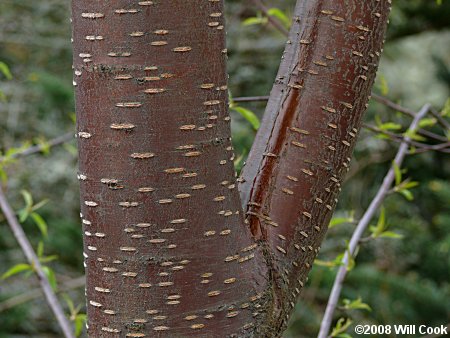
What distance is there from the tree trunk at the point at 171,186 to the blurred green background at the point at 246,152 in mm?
1705

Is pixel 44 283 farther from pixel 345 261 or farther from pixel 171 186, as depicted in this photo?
pixel 171 186

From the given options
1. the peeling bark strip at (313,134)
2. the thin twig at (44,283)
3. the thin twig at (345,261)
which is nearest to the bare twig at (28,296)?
the thin twig at (44,283)

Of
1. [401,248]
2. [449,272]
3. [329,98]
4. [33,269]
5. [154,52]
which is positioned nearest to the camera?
[154,52]

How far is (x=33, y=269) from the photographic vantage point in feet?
4.18

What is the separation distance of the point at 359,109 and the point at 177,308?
34 centimetres

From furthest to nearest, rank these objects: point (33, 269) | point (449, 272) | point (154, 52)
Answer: point (449, 272), point (33, 269), point (154, 52)

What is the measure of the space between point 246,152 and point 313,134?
1.89 meters

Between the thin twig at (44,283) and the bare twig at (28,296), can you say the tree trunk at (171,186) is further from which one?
the bare twig at (28,296)

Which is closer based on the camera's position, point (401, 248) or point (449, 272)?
point (449, 272)

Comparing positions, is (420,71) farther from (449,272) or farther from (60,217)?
(60,217)

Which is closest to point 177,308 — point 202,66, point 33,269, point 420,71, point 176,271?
point 176,271

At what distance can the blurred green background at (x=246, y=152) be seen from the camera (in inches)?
103

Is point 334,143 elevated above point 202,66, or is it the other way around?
point 202,66

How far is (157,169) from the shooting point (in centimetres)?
69
